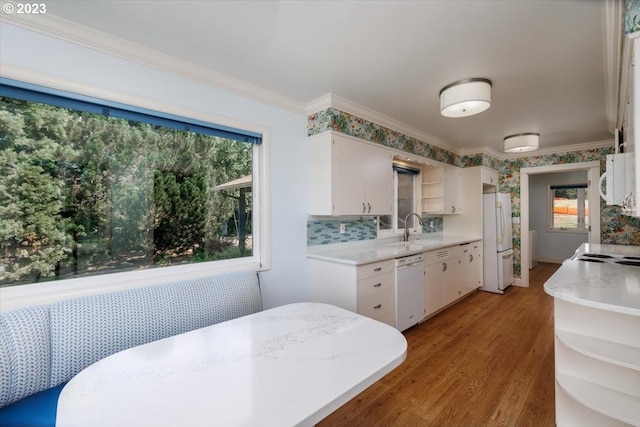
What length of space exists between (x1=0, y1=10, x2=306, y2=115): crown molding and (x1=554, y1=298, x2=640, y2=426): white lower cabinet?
266 cm

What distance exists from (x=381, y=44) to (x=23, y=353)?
2.55m

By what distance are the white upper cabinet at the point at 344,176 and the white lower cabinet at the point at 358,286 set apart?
557mm

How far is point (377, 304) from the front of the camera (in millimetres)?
2582

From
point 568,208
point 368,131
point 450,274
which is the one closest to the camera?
point 368,131

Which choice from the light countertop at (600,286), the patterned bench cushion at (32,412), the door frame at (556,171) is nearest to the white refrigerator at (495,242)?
the door frame at (556,171)

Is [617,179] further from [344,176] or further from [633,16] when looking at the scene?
[344,176]

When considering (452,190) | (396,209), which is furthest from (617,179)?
(452,190)

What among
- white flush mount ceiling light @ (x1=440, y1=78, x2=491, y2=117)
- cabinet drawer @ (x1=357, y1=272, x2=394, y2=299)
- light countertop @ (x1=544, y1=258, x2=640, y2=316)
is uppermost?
white flush mount ceiling light @ (x1=440, y1=78, x2=491, y2=117)

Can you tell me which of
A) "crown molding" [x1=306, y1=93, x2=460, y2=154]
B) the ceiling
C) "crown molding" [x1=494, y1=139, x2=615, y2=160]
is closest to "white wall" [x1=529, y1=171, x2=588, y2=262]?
"crown molding" [x1=494, y1=139, x2=615, y2=160]

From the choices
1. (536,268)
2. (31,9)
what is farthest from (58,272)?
(536,268)

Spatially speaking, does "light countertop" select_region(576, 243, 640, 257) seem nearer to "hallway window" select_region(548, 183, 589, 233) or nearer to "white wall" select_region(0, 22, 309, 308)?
"white wall" select_region(0, 22, 309, 308)

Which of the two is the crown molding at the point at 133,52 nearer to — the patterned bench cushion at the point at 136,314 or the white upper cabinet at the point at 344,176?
the white upper cabinet at the point at 344,176

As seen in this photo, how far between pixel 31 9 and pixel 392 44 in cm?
205

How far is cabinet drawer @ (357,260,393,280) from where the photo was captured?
2432mm
